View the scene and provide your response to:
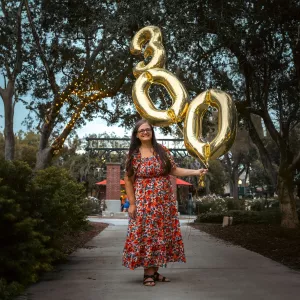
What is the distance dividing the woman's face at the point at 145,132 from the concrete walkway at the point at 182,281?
156cm

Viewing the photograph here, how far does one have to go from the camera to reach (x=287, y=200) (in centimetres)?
1330

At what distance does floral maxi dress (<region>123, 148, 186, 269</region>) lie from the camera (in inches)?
188

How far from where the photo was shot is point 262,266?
6297mm

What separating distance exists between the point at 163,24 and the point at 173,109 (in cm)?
509

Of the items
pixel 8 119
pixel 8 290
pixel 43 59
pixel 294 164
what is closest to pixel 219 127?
pixel 8 290

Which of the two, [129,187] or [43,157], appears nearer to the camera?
[129,187]

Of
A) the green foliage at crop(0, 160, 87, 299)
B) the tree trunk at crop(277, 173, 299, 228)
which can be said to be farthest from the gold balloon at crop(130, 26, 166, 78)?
the tree trunk at crop(277, 173, 299, 228)

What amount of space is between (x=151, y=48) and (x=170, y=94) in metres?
0.84

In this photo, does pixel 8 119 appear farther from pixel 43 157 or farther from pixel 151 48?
pixel 151 48

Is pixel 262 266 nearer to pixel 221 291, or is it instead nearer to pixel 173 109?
pixel 221 291

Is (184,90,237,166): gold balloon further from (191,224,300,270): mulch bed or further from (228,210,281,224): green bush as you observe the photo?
(228,210,281,224): green bush

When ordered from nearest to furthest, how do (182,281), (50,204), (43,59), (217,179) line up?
(182,281)
(50,204)
(43,59)
(217,179)

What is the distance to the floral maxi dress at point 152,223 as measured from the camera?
4.77m

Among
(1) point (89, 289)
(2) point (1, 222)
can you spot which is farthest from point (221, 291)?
(2) point (1, 222)
